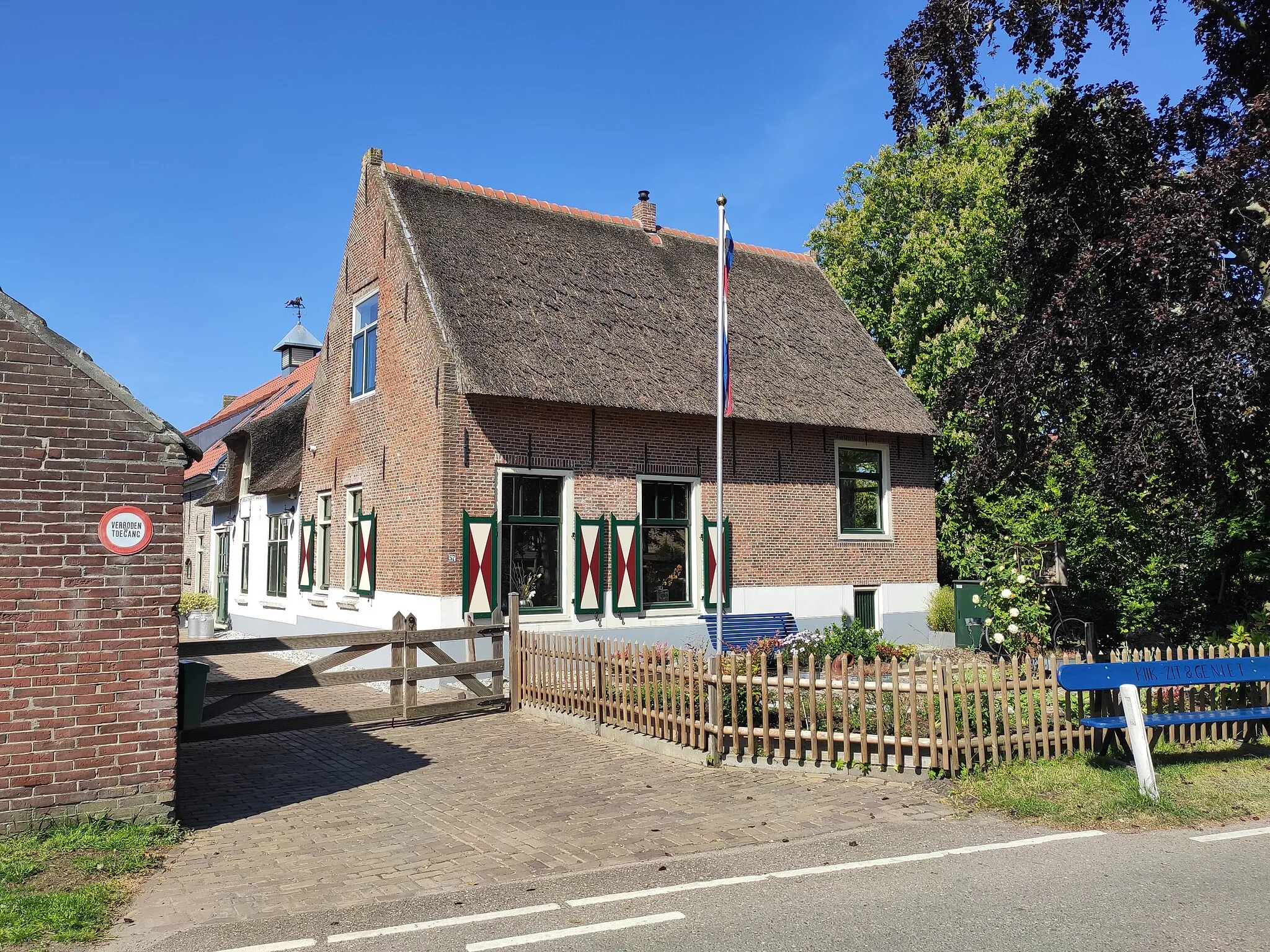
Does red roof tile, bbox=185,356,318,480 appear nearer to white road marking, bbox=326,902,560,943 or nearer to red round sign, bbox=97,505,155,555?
red round sign, bbox=97,505,155,555

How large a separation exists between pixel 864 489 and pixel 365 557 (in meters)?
9.04

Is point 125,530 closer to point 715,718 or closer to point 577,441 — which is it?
point 715,718

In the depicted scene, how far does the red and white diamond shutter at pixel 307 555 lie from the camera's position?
17.9 meters

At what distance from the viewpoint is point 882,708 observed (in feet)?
25.6

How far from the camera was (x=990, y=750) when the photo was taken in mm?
7867

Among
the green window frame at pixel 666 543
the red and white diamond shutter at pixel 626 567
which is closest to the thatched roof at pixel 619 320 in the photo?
the green window frame at pixel 666 543

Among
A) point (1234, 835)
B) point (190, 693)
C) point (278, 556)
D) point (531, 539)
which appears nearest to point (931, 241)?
point (531, 539)

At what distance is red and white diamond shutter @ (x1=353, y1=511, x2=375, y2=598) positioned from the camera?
15422 mm

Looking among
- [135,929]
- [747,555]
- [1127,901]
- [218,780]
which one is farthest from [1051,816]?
[747,555]

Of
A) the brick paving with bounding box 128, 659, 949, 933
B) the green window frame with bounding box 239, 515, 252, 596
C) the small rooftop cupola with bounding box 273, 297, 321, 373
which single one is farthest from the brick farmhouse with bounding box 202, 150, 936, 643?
the small rooftop cupola with bounding box 273, 297, 321, 373

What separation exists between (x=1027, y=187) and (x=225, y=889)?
33.0 feet

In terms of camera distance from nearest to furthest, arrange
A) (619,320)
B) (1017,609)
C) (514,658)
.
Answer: (514,658), (1017,609), (619,320)

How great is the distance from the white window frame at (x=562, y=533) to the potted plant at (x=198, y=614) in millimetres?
10891

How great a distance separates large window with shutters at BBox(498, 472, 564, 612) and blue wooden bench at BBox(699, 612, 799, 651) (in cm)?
247
